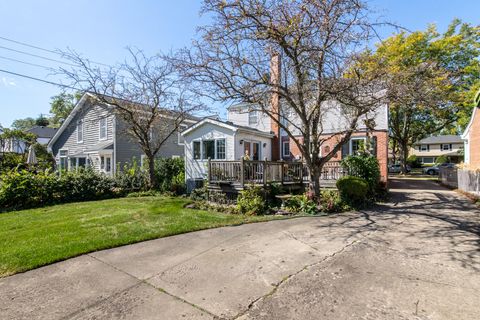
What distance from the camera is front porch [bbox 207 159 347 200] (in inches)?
417

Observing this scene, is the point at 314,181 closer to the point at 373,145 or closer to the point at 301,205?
the point at 301,205

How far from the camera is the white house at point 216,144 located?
14.9 meters

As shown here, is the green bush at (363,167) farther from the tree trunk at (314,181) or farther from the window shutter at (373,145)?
the tree trunk at (314,181)

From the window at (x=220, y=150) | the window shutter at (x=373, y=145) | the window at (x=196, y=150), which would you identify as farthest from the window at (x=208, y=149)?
the window shutter at (x=373, y=145)

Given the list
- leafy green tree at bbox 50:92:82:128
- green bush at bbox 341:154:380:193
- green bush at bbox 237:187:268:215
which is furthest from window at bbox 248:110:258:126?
leafy green tree at bbox 50:92:82:128

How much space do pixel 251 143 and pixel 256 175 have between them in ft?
17.9

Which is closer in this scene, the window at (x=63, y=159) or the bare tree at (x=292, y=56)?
the bare tree at (x=292, y=56)

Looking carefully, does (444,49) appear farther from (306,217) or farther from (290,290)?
(290,290)

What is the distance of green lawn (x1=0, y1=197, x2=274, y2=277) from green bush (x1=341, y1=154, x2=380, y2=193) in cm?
604

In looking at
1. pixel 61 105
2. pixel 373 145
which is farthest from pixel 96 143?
pixel 61 105

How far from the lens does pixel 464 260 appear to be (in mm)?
4477

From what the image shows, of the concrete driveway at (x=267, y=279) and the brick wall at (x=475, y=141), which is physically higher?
the brick wall at (x=475, y=141)

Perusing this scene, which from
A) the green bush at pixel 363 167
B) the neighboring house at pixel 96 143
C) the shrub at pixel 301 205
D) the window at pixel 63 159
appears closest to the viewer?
the shrub at pixel 301 205

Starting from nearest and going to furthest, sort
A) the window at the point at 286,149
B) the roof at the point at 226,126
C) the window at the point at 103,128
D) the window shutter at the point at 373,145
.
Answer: the window shutter at the point at 373,145 < the roof at the point at 226,126 < the window at the point at 286,149 < the window at the point at 103,128
